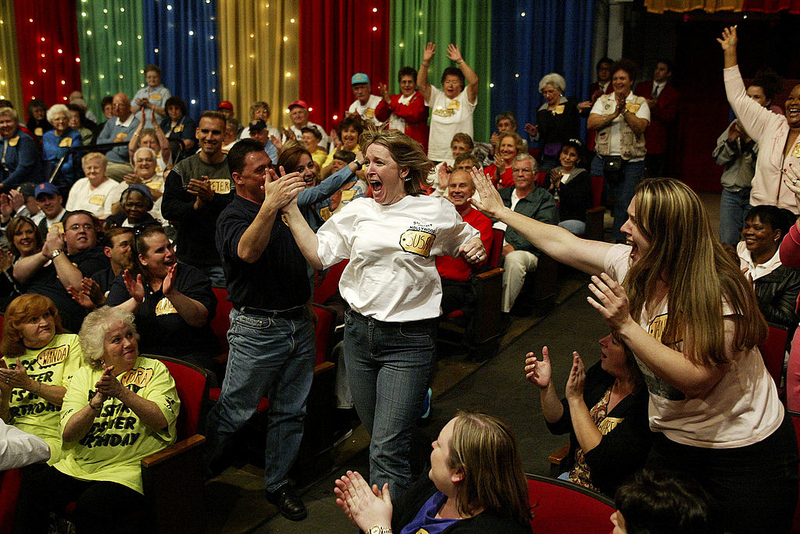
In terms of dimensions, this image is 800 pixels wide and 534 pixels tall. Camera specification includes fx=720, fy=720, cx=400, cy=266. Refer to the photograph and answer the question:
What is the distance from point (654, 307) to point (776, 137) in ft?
9.74

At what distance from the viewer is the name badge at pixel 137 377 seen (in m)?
2.64

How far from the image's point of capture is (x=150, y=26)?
9.40 m

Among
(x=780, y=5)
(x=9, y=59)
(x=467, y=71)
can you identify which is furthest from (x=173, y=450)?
(x=9, y=59)

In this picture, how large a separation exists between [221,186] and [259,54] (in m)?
5.32

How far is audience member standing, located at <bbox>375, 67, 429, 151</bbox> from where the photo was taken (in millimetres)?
6543

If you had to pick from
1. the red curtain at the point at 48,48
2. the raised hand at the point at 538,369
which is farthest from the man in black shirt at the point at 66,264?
the red curtain at the point at 48,48

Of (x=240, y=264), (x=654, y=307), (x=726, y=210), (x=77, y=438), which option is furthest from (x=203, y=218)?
(x=726, y=210)

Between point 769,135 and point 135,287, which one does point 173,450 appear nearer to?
point 135,287

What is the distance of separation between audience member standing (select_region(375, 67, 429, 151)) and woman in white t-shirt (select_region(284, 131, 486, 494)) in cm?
416

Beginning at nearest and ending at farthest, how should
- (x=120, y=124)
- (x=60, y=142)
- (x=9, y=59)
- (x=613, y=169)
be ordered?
(x=613, y=169)
(x=60, y=142)
(x=120, y=124)
(x=9, y=59)

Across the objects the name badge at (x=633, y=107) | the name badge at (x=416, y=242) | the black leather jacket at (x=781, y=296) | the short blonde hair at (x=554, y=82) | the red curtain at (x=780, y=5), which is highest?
the red curtain at (x=780, y=5)

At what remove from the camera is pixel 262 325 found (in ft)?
8.74

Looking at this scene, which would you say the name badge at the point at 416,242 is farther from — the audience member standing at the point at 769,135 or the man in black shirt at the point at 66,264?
the audience member standing at the point at 769,135

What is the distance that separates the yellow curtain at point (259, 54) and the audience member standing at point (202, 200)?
190 inches
